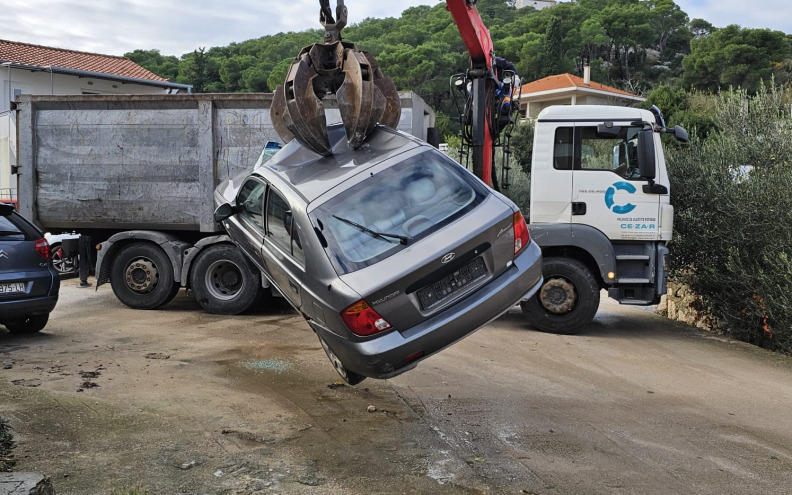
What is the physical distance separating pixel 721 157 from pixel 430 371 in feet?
18.1

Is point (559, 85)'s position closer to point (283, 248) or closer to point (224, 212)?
point (224, 212)

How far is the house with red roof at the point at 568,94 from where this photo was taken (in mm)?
45031

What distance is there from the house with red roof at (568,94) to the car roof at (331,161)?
131 ft

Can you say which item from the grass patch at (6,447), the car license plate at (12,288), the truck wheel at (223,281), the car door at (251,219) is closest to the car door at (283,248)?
the car door at (251,219)

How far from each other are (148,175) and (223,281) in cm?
190

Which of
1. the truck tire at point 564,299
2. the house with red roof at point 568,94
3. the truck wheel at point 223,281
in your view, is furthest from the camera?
the house with red roof at point 568,94

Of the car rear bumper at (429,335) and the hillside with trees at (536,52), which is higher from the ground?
the hillside with trees at (536,52)

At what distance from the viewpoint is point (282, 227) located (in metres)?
5.65

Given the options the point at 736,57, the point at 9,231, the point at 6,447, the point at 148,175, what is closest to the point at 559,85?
the point at 736,57

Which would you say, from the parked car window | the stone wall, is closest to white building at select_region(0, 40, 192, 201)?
the stone wall

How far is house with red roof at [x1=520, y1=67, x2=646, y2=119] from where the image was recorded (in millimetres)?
45031

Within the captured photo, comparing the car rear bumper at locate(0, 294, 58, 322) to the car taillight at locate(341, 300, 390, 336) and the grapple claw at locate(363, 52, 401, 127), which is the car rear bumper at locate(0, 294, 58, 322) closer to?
the grapple claw at locate(363, 52, 401, 127)

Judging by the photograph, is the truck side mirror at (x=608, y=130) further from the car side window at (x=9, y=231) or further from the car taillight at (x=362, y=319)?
the car side window at (x=9, y=231)

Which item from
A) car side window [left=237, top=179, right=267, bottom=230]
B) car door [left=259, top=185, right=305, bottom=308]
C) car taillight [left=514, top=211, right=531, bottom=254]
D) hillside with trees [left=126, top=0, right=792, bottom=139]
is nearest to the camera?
car door [left=259, top=185, right=305, bottom=308]
